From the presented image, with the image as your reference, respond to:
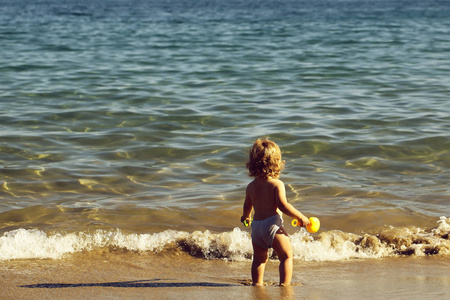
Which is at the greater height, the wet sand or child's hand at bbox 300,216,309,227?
child's hand at bbox 300,216,309,227

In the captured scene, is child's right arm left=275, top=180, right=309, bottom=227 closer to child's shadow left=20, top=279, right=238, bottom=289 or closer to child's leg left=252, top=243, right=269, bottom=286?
child's leg left=252, top=243, right=269, bottom=286

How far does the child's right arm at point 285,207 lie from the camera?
164 inches

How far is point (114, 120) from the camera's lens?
998 centimetres

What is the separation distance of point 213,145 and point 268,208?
4255 millimetres

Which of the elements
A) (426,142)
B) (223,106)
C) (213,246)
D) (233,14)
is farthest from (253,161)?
(233,14)

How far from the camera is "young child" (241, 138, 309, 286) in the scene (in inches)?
168

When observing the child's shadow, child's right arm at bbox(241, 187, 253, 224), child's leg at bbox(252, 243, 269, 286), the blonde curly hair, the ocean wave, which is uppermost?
the blonde curly hair

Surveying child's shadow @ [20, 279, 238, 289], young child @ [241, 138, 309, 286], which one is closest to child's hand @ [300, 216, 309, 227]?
young child @ [241, 138, 309, 286]

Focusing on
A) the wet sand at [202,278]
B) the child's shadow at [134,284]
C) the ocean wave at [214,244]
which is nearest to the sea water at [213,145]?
the ocean wave at [214,244]

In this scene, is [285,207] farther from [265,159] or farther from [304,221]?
[265,159]

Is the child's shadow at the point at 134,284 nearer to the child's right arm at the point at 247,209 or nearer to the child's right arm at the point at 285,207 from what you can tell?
the child's right arm at the point at 247,209

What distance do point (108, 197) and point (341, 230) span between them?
2522mm

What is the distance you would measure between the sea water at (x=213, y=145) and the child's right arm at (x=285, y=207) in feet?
3.29

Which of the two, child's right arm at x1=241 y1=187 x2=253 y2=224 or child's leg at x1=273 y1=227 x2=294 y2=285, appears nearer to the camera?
child's leg at x1=273 y1=227 x2=294 y2=285
